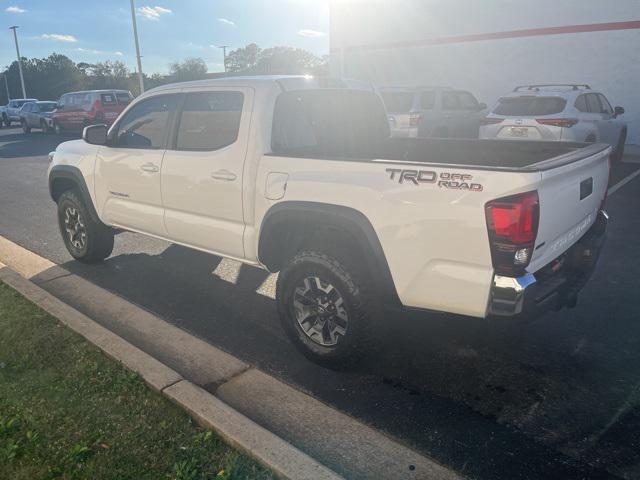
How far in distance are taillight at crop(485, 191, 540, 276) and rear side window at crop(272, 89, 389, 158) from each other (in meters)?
1.39

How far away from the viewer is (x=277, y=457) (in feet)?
8.96

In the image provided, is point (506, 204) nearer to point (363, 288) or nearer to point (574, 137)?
point (363, 288)

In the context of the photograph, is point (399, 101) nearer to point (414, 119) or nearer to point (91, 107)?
point (414, 119)

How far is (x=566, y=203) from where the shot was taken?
3.28 meters

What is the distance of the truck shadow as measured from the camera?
2.96 metres

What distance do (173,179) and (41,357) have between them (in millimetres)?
1687

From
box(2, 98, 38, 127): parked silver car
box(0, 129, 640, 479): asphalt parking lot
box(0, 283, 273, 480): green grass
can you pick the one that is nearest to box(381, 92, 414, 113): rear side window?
box(0, 129, 640, 479): asphalt parking lot

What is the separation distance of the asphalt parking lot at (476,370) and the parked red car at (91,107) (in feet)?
60.7

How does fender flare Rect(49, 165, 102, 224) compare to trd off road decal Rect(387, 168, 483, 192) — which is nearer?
trd off road decal Rect(387, 168, 483, 192)

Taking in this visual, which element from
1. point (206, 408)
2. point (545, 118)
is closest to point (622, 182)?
point (545, 118)

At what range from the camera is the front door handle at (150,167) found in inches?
187

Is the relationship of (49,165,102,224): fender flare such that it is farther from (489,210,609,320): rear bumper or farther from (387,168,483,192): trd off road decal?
(489,210,609,320): rear bumper

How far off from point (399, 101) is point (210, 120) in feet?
31.8

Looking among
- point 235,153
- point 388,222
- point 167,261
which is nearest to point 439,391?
point 388,222
